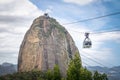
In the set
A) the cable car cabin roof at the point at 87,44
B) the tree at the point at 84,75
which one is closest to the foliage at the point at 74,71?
the tree at the point at 84,75

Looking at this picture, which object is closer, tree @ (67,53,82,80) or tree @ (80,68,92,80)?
tree @ (67,53,82,80)

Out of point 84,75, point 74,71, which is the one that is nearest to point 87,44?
point 74,71

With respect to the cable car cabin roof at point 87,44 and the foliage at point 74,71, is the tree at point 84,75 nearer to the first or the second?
the foliage at point 74,71

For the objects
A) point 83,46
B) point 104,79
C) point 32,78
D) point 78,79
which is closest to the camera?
point 83,46

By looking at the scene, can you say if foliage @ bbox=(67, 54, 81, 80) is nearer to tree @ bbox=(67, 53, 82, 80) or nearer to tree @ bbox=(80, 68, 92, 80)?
tree @ bbox=(67, 53, 82, 80)

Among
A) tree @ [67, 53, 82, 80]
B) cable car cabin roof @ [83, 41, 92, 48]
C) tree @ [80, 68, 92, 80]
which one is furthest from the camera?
tree @ [80, 68, 92, 80]

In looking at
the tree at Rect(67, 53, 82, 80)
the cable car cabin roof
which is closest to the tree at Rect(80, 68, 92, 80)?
the tree at Rect(67, 53, 82, 80)

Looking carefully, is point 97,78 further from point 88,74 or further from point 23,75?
point 23,75

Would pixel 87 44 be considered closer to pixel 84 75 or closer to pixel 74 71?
pixel 74 71

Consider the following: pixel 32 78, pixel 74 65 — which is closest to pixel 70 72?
pixel 74 65

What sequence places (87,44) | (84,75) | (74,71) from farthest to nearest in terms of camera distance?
(84,75)
(74,71)
(87,44)

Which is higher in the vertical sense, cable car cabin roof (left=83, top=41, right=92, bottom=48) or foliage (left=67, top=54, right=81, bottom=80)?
cable car cabin roof (left=83, top=41, right=92, bottom=48)
